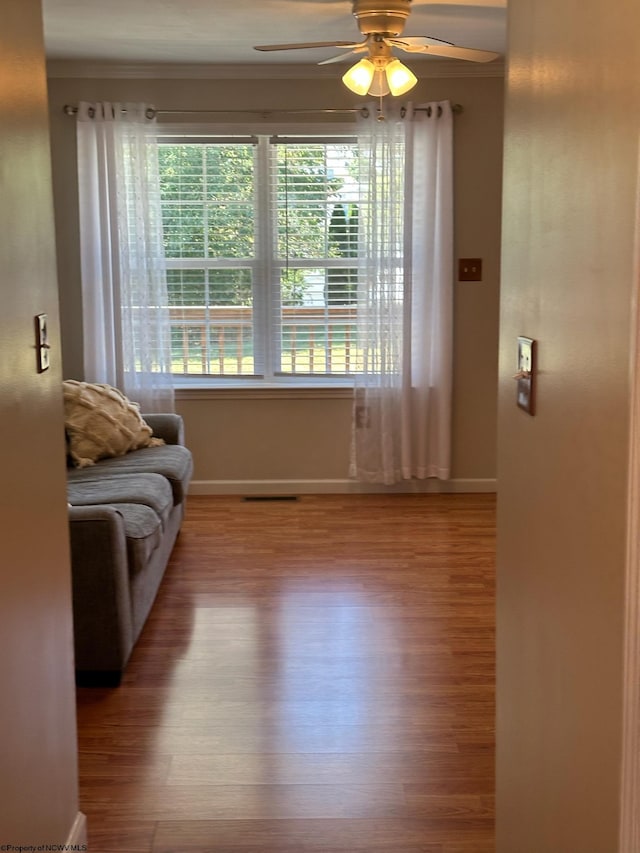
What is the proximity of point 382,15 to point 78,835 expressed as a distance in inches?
128

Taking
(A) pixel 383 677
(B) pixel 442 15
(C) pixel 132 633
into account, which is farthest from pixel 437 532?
(B) pixel 442 15

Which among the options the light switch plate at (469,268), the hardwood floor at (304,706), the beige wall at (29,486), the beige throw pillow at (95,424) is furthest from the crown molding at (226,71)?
the beige wall at (29,486)

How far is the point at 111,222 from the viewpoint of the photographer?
561cm

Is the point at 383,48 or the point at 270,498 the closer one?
the point at 383,48

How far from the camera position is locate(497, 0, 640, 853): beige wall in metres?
1.14

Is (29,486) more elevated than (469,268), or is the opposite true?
(469,268)

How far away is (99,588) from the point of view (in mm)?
3242

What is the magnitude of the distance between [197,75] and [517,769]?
4.85 meters

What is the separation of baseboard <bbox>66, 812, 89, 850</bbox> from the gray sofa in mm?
943

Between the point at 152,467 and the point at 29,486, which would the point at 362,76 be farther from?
the point at 29,486

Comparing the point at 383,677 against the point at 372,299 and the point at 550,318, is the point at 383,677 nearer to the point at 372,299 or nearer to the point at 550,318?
the point at 550,318

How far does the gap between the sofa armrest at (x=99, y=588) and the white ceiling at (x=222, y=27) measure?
2386 millimetres

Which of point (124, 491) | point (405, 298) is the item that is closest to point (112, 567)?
point (124, 491)

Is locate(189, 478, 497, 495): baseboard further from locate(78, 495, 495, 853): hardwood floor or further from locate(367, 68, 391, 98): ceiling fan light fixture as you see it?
locate(367, 68, 391, 98): ceiling fan light fixture
